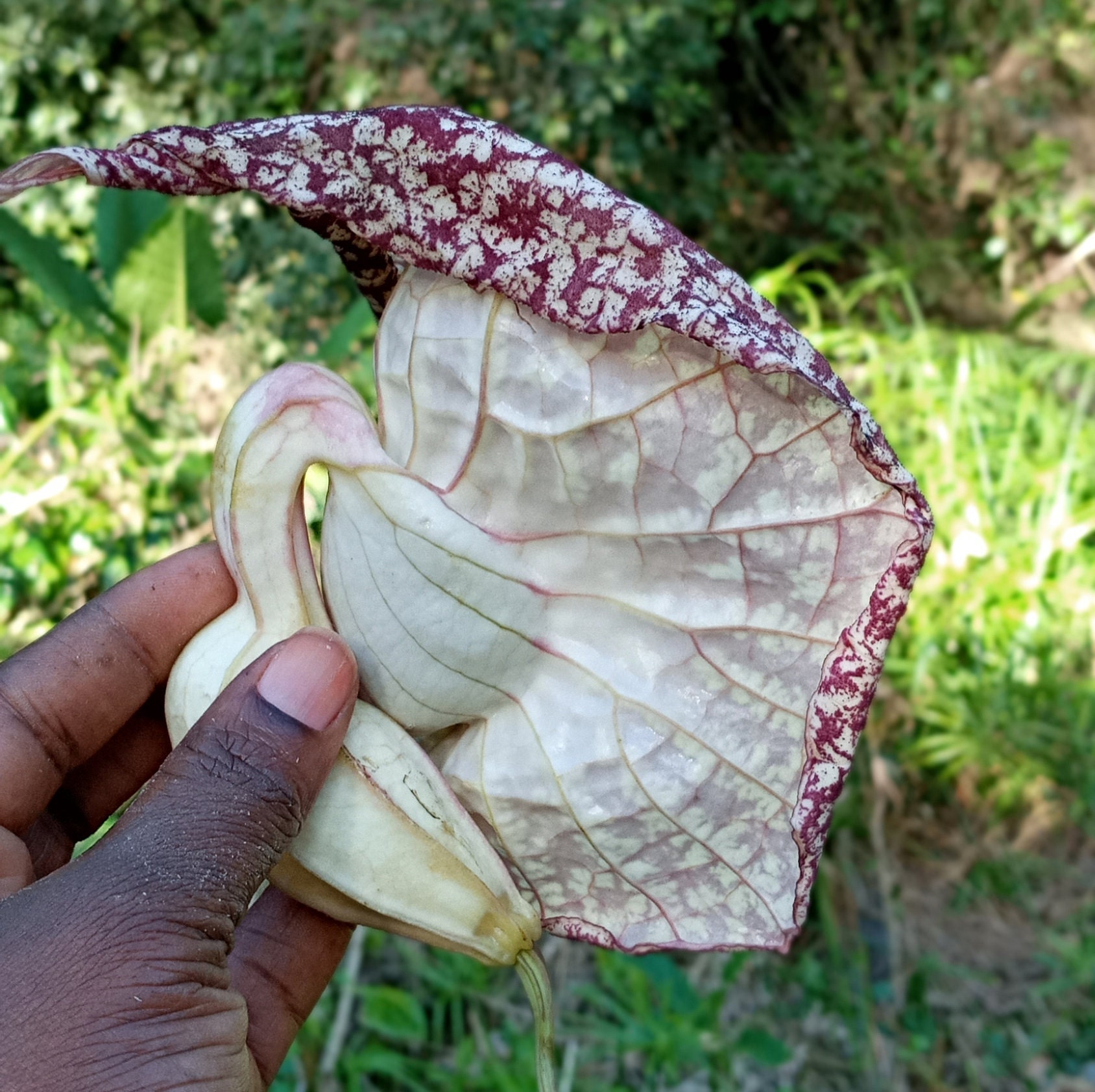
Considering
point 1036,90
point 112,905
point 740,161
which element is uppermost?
point 1036,90

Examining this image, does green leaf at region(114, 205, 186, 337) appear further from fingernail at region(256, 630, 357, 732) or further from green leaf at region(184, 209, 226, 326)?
fingernail at region(256, 630, 357, 732)

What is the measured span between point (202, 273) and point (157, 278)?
0.32 ft

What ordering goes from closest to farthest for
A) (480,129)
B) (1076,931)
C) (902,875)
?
(480,129)
(1076,931)
(902,875)

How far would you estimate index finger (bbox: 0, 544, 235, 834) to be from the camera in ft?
3.71

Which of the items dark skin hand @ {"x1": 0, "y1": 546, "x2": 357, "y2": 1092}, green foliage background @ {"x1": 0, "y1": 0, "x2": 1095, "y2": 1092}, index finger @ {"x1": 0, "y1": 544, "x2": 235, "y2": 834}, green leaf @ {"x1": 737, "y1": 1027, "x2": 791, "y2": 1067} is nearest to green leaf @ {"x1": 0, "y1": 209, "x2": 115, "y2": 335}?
green foliage background @ {"x1": 0, "y1": 0, "x2": 1095, "y2": 1092}

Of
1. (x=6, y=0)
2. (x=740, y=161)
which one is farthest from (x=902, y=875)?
(x=6, y=0)

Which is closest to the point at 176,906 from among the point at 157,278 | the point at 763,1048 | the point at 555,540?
the point at 555,540

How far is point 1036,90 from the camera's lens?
13.9 ft

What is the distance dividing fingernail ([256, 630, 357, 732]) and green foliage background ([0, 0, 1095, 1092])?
3.13ft

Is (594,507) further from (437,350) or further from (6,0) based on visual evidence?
(6,0)

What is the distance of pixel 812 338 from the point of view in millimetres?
3139

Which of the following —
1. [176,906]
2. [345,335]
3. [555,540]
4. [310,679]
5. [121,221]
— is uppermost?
[121,221]

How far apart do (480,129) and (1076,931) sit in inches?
91.7

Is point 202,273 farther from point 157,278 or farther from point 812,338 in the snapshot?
point 812,338
